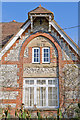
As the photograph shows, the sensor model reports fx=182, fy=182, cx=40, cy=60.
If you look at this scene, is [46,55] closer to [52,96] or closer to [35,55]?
[35,55]

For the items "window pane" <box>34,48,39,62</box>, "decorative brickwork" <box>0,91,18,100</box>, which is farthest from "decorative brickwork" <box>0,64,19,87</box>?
"window pane" <box>34,48,39,62</box>

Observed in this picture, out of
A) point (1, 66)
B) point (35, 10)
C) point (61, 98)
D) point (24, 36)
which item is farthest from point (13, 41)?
point (61, 98)

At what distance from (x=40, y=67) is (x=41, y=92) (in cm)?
191

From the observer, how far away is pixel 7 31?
1733 cm

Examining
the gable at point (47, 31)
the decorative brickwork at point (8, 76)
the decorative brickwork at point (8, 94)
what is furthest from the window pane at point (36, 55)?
the decorative brickwork at point (8, 94)

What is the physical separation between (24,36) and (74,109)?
22.3ft

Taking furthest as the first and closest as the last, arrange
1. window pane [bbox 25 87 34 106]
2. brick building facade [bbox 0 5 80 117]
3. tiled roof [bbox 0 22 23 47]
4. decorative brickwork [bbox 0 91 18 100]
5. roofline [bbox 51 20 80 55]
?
tiled roof [bbox 0 22 23 47] → roofline [bbox 51 20 80 55] → window pane [bbox 25 87 34 106] → brick building facade [bbox 0 5 80 117] → decorative brickwork [bbox 0 91 18 100]

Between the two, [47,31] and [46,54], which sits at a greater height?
[47,31]

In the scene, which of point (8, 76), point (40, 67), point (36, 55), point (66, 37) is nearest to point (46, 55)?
point (36, 55)

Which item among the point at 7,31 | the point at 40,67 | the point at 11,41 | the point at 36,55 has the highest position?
the point at 7,31

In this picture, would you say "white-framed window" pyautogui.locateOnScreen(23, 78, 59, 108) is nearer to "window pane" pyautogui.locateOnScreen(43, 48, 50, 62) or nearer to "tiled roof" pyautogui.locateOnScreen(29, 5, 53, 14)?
"window pane" pyautogui.locateOnScreen(43, 48, 50, 62)

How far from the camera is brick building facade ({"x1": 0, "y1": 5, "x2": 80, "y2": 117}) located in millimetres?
13578

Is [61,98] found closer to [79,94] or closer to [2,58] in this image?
[79,94]

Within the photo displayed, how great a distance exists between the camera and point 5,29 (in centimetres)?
1766
